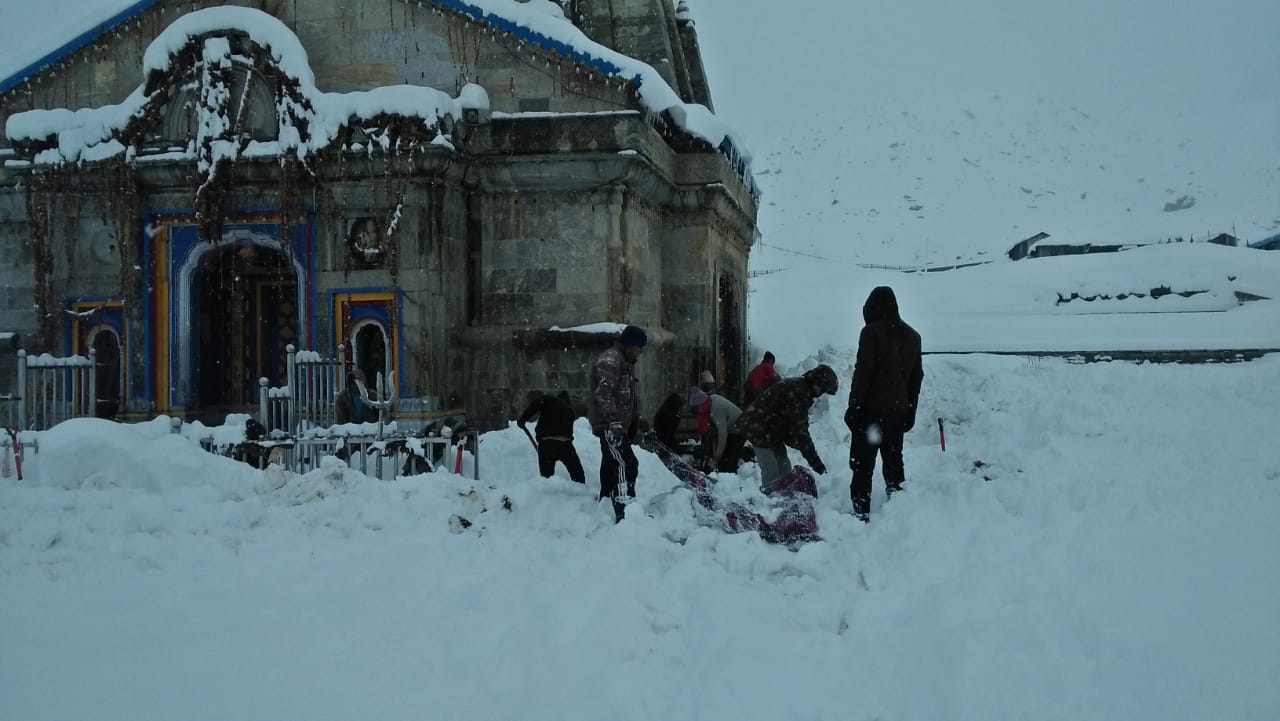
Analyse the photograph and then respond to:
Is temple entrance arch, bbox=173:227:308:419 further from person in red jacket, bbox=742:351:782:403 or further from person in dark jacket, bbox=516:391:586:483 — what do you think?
person in red jacket, bbox=742:351:782:403

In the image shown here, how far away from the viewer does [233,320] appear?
15.4m

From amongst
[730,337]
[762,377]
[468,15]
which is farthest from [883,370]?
[730,337]

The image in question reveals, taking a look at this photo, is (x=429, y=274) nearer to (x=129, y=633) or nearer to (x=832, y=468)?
(x=832, y=468)

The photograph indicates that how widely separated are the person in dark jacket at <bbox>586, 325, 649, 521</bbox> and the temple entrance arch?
721cm

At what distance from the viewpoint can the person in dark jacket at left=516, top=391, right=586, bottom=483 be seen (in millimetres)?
8594

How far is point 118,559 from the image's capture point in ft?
19.5

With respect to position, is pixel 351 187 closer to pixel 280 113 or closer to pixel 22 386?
pixel 280 113

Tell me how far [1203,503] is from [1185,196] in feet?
329


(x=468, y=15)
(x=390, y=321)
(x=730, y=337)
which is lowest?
(x=730, y=337)

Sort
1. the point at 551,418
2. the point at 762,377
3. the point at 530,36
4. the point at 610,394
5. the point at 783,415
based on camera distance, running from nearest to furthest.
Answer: the point at 610,394 → the point at 783,415 → the point at 551,418 → the point at 762,377 → the point at 530,36

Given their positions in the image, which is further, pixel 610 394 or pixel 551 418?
pixel 551 418

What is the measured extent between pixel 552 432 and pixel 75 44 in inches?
411

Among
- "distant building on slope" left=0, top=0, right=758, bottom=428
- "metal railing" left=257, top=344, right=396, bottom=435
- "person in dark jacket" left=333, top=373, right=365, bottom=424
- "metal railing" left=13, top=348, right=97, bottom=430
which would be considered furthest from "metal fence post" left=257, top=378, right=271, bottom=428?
"metal railing" left=13, top=348, right=97, bottom=430

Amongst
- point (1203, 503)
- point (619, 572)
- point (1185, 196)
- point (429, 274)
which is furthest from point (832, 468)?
point (1185, 196)
